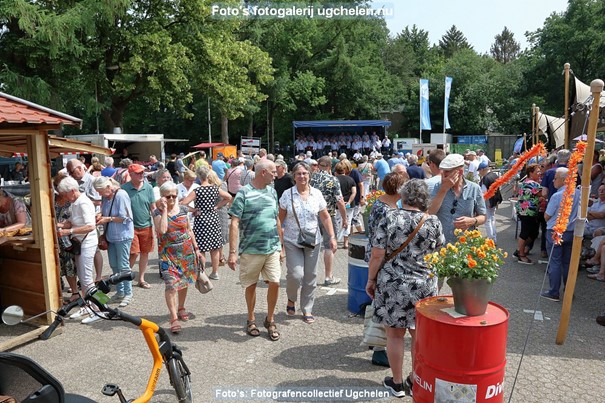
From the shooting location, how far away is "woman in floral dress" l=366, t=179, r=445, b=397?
3768 millimetres

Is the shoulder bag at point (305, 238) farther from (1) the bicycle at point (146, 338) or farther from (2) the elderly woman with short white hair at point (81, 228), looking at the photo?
(2) the elderly woman with short white hair at point (81, 228)

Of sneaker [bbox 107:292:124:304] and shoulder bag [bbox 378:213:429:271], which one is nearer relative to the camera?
shoulder bag [bbox 378:213:429:271]

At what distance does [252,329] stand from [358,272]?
1.34 meters

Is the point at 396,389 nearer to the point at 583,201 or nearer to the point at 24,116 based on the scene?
the point at 583,201

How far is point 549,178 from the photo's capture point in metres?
8.25

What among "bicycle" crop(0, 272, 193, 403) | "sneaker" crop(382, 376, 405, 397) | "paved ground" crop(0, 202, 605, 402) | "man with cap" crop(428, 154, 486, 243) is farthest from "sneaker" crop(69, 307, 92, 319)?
"man with cap" crop(428, 154, 486, 243)

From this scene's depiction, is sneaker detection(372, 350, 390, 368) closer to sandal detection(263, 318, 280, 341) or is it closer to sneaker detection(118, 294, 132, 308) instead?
sandal detection(263, 318, 280, 341)

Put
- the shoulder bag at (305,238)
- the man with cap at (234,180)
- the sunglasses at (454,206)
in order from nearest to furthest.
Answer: the sunglasses at (454,206) → the shoulder bag at (305,238) → the man with cap at (234,180)

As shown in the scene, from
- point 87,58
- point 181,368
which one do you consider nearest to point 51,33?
point 87,58

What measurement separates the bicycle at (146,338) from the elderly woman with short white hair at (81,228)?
8.25 feet

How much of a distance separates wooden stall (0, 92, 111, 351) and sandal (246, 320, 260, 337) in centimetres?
219

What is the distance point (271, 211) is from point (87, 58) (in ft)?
66.5

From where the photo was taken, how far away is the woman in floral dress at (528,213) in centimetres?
816

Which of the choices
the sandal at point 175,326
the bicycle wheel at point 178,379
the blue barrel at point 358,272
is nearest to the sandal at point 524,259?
the blue barrel at point 358,272
